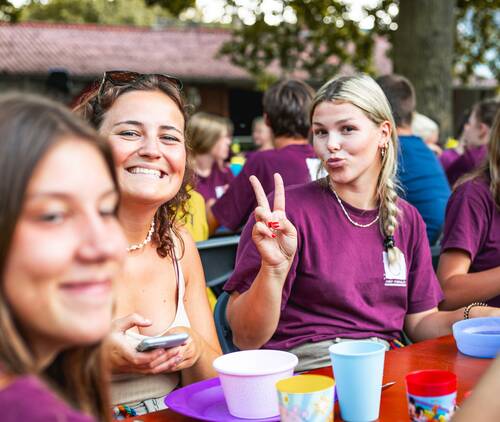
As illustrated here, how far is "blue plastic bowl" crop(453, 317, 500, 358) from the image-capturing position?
7.01ft

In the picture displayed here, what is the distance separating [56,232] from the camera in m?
1.07

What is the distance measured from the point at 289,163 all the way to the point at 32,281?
348 centimetres

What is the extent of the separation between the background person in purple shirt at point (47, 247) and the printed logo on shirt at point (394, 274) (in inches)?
63.1

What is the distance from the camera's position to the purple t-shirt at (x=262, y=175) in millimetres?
4457

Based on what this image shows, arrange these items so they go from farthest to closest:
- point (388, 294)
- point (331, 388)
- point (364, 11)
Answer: point (364, 11) → point (388, 294) → point (331, 388)

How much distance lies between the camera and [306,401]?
58.8 inches

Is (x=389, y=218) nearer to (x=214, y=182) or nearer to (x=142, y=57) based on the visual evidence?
(x=214, y=182)

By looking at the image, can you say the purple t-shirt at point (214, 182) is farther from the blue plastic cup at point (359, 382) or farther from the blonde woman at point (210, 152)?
the blue plastic cup at point (359, 382)

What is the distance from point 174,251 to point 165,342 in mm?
752

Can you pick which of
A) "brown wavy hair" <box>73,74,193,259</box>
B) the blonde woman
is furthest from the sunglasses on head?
the blonde woman

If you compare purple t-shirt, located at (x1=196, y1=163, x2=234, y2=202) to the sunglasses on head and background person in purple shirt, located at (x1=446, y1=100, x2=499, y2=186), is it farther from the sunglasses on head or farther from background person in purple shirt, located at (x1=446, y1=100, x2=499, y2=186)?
the sunglasses on head

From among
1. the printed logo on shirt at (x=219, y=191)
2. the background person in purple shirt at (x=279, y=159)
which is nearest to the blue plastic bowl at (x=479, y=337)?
the background person in purple shirt at (x=279, y=159)

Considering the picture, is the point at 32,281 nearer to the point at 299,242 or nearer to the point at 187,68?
the point at 299,242

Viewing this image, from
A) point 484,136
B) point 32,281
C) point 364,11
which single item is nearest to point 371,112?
point 32,281
